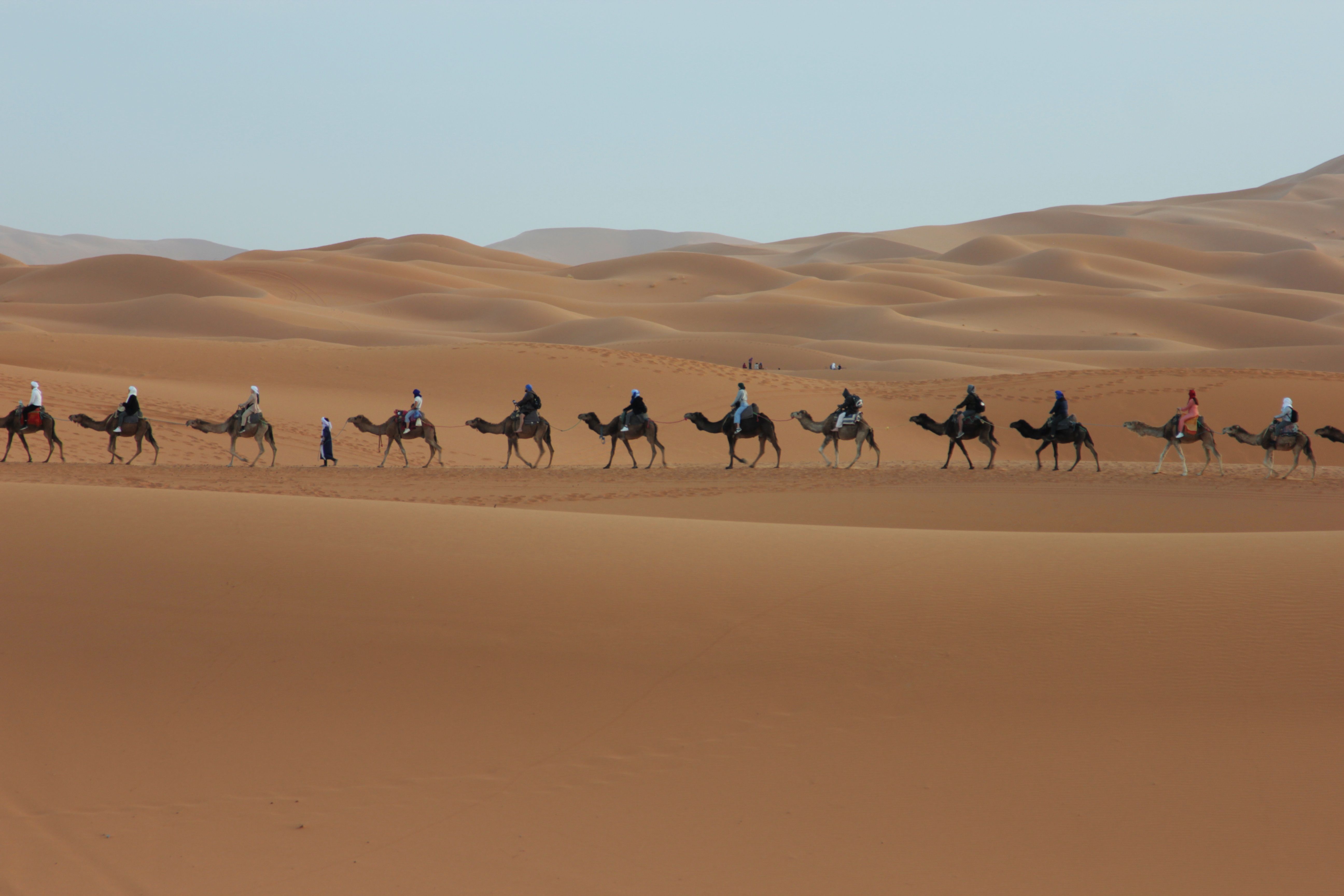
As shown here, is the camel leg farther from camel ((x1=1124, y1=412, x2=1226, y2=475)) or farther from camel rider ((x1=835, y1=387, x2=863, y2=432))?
camel rider ((x1=835, y1=387, x2=863, y2=432))

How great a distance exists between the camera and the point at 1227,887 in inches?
182

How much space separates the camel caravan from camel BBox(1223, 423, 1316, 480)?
1.0 inches

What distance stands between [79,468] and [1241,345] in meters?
59.8

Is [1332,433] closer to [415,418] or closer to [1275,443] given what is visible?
[1275,443]

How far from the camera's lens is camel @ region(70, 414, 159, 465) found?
19.1 m

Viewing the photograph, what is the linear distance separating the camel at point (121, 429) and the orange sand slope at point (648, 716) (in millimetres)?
10241

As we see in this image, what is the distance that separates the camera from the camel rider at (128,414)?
19000 millimetres

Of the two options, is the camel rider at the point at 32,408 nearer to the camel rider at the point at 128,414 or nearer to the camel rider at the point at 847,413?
the camel rider at the point at 128,414

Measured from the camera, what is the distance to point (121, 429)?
19031mm

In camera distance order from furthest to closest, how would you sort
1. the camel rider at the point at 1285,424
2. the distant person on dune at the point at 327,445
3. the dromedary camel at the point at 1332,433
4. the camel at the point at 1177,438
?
the distant person on dune at the point at 327,445 → the camel at the point at 1177,438 → the dromedary camel at the point at 1332,433 → the camel rider at the point at 1285,424

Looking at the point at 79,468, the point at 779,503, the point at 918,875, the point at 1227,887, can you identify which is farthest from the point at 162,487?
the point at 1227,887

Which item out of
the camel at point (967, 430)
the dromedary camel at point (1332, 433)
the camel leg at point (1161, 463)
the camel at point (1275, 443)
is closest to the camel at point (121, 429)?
the camel at point (967, 430)

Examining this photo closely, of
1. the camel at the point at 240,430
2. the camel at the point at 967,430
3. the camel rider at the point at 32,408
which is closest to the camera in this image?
the camel rider at the point at 32,408

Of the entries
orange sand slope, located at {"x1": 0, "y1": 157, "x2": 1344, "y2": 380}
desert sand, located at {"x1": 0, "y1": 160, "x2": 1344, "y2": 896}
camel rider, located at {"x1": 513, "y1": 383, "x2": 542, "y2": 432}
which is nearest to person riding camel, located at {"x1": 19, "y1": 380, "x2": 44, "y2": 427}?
desert sand, located at {"x1": 0, "y1": 160, "x2": 1344, "y2": 896}
